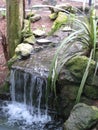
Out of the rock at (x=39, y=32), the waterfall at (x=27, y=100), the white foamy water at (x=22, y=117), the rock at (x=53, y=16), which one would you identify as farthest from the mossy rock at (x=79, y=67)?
the rock at (x=53, y=16)

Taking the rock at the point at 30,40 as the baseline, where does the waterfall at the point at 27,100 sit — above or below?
below

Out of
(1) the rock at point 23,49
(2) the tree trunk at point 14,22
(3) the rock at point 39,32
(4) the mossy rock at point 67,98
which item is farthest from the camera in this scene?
(3) the rock at point 39,32

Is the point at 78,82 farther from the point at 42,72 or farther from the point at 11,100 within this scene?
the point at 11,100

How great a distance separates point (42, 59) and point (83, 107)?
4.25 feet

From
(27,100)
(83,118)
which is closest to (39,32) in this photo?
(27,100)

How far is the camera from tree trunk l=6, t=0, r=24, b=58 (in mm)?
5207

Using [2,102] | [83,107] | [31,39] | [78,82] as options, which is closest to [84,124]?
[83,107]

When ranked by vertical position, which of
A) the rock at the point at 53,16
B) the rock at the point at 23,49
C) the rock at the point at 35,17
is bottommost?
the rock at the point at 23,49

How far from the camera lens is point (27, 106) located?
4.88 meters

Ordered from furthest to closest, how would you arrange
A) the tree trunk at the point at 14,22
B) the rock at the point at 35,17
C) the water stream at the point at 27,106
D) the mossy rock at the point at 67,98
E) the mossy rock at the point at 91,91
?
the rock at the point at 35,17
the tree trunk at the point at 14,22
the water stream at the point at 27,106
the mossy rock at the point at 67,98
the mossy rock at the point at 91,91

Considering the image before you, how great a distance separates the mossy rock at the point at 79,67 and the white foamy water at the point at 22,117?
815 millimetres

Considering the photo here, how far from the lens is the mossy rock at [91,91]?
422cm

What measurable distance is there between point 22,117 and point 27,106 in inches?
8.3

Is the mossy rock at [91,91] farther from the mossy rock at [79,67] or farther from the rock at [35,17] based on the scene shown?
the rock at [35,17]
